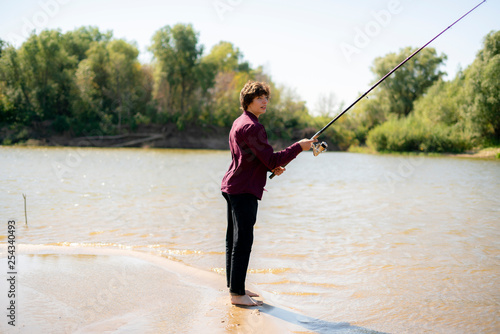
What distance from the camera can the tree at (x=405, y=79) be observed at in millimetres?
52625

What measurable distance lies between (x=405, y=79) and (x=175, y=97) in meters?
29.3

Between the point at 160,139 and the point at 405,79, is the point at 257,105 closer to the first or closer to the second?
the point at 160,139

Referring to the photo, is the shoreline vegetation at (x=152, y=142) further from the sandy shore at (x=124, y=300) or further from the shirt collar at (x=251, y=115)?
the shirt collar at (x=251, y=115)

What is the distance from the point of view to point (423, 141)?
142ft

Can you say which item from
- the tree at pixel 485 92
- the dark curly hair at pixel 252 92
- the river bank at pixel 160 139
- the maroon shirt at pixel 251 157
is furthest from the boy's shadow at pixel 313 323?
the river bank at pixel 160 139

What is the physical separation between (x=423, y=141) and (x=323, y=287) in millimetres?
42734

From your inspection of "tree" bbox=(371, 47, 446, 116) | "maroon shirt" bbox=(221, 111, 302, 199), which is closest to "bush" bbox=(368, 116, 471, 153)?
"tree" bbox=(371, 47, 446, 116)

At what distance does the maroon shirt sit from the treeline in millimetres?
40449

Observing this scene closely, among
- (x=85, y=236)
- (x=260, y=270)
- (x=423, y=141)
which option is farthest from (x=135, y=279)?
(x=423, y=141)

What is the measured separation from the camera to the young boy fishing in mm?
3527

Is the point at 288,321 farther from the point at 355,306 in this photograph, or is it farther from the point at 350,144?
the point at 350,144

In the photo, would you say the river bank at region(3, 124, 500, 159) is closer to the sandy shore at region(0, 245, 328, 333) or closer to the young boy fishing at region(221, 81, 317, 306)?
the sandy shore at region(0, 245, 328, 333)

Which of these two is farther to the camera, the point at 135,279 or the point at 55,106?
the point at 55,106

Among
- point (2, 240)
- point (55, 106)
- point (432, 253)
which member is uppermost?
point (55, 106)
